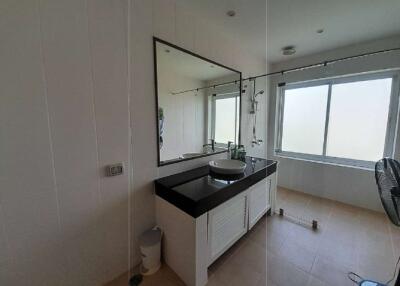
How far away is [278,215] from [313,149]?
1.51m

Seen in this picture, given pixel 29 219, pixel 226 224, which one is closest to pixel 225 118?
pixel 226 224

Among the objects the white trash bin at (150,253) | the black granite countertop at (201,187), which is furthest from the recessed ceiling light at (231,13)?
the white trash bin at (150,253)

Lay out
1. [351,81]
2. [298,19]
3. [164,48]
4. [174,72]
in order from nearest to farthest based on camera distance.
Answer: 1. [164,48]
2. [174,72]
3. [298,19]
4. [351,81]

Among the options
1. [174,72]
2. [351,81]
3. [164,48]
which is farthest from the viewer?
[351,81]

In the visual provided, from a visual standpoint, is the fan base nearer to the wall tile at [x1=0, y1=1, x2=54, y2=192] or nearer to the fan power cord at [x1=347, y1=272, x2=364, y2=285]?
the fan power cord at [x1=347, y1=272, x2=364, y2=285]

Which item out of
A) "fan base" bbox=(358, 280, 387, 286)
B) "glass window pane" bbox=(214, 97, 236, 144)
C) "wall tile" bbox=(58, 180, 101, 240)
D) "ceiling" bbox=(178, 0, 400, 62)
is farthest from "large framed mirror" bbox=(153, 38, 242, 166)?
"fan base" bbox=(358, 280, 387, 286)

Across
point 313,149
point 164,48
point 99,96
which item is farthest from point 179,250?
point 313,149

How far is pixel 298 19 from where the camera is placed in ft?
6.25

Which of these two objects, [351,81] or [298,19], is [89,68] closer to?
[298,19]

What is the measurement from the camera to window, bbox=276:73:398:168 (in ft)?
8.15

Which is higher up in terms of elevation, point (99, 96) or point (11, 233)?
point (99, 96)

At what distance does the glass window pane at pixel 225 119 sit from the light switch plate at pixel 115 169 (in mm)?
1348

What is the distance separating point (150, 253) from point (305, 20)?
2919 mm

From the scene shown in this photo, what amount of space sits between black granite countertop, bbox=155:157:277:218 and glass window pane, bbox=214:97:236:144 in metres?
0.63
